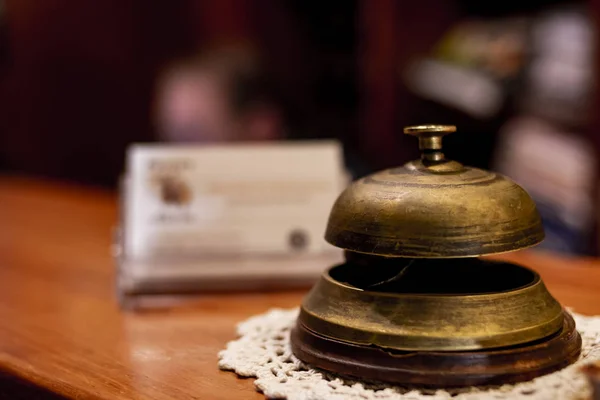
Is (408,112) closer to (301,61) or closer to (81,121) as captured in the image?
(301,61)

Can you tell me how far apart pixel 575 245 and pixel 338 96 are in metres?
1.63

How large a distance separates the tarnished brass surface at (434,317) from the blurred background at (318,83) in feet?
5.75

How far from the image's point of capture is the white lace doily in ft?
2.53

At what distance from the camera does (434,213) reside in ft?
2.69

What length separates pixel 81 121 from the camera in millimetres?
5469

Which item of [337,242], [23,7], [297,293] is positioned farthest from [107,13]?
[337,242]

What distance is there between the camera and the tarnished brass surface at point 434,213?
81 centimetres

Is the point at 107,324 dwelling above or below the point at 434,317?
below

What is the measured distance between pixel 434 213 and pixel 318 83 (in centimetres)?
324


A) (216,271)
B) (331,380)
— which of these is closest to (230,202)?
(216,271)

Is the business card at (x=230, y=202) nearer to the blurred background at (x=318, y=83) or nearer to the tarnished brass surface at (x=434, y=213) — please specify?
the tarnished brass surface at (x=434, y=213)

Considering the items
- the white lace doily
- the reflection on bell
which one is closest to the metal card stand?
the white lace doily

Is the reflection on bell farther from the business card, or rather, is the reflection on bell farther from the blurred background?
the blurred background

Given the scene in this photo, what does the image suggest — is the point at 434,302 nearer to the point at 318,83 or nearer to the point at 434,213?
the point at 434,213
